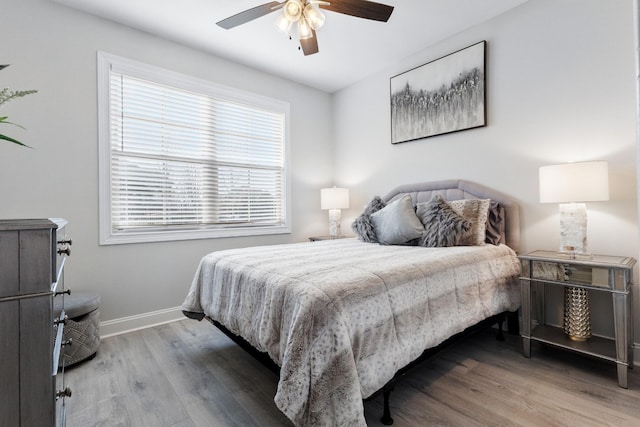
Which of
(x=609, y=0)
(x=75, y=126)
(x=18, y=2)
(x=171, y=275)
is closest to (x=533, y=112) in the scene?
(x=609, y=0)

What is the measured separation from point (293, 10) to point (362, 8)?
1.48 feet

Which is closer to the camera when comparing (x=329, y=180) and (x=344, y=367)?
(x=344, y=367)

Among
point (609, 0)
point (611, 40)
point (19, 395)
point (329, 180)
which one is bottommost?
point (19, 395)

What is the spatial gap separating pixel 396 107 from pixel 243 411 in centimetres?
335

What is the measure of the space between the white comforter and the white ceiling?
2.09 metres

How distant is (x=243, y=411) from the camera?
1643mm

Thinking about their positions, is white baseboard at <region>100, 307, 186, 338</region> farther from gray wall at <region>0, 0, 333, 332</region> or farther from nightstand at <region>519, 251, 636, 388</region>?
nightstand at <region>519, 251, 636, 388</region>

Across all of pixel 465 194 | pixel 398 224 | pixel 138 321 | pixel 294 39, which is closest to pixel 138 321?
pixel 138 321

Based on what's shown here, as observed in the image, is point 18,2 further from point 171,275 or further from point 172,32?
point 171,275

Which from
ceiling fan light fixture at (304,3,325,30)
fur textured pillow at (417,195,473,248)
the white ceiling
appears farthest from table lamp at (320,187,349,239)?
ceiling fan light fixture at (304,3,325,30)

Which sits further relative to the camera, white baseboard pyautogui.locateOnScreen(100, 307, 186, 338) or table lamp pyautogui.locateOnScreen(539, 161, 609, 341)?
white baseboard pyautogui.locateOnScreen(100, 307, 186, 338)

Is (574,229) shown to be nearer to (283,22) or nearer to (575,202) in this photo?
(575,202)

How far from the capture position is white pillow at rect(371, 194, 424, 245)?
8.87 ft

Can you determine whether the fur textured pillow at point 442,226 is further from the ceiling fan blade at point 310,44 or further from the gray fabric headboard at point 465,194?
the ceiling fan blade at point 310,44
